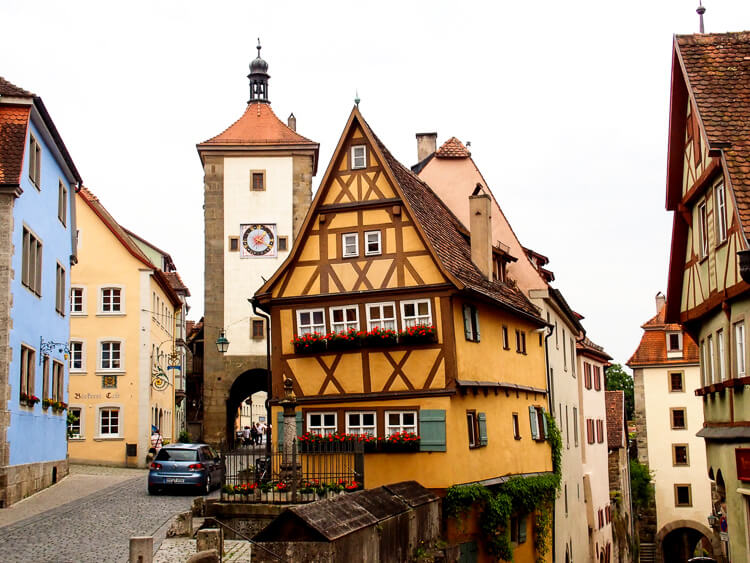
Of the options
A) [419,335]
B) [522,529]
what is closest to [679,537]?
[522,529]

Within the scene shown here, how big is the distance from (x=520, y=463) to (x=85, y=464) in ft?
72.3

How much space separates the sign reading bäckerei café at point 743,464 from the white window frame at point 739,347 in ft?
4.27

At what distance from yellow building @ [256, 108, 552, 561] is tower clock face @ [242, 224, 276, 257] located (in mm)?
25292

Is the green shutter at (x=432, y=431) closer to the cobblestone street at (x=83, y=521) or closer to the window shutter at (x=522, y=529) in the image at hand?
the window shutter at (x=522, y=529)

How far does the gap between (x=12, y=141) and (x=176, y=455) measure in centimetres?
953

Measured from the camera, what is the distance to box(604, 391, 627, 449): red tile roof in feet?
177

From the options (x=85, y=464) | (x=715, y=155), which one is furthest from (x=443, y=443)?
(x=85, y=464)

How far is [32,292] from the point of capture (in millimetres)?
27453

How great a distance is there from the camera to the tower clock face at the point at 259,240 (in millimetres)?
52156

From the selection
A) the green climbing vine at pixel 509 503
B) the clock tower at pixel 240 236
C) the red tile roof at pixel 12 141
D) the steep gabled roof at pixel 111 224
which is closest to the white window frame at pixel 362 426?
the green climbing vine at pixel 509 503

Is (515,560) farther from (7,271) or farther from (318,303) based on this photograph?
(7,271)

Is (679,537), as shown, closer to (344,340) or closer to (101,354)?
(101,354)

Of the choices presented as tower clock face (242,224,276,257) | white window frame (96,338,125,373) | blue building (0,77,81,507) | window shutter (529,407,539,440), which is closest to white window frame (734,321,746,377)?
window shutter (529,407,539,440)

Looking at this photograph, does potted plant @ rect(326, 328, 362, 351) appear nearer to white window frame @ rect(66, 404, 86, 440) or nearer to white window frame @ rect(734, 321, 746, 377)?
white window frame @ rect(734, 321, 746, 377)
